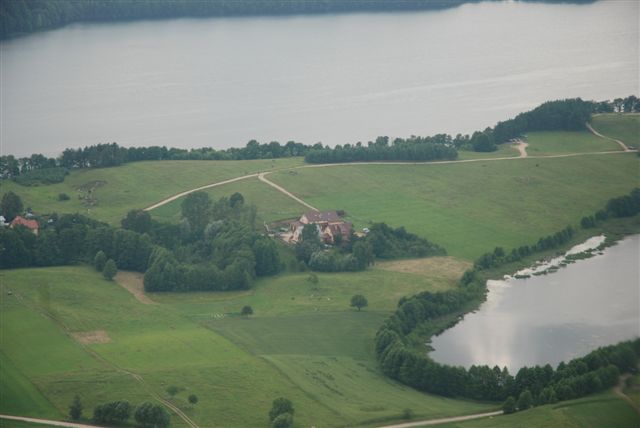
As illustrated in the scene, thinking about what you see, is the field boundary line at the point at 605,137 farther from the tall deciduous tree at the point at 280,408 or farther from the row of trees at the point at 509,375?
the tall deciduous tree at the point at 280,408

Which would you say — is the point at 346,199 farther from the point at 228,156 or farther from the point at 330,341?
the point at 330,341

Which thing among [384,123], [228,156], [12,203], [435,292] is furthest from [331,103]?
[435,292]

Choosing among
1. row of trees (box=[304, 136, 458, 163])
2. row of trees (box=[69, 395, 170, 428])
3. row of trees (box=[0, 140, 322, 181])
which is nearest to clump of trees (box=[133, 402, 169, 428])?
row of trees (box=[69, 395, 170, 428])

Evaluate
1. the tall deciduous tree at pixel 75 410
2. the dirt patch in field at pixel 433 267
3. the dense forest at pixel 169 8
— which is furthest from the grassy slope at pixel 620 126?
the dense forest at pixel 169 8

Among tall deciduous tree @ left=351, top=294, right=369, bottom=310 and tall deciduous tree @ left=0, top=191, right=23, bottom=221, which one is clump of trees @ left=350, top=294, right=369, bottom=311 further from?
tall deciduous tree @ left=0, top=191, right=23, bottom=221

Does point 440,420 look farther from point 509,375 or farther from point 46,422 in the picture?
point 46,422
